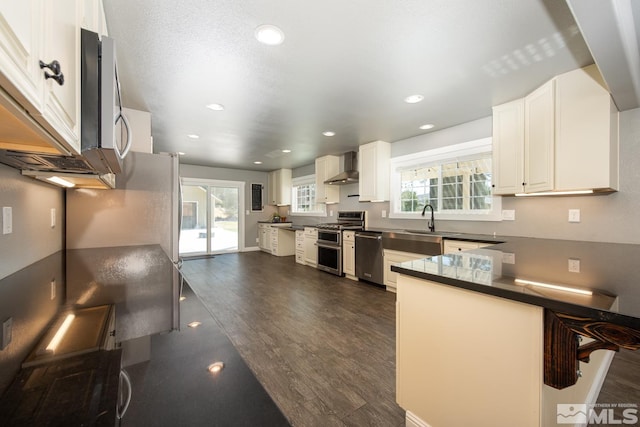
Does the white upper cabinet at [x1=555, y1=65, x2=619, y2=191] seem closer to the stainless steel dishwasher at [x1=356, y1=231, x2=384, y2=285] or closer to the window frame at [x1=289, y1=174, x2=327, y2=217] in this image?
the stainless steel dishwasher at [x1=356, y1=231, x2=384, y2=285]

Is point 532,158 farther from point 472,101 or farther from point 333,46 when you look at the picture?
point 333,46

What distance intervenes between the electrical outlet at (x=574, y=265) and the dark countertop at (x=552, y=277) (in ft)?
0.07

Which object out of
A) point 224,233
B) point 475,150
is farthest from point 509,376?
point 224,233

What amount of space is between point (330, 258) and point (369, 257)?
949mm

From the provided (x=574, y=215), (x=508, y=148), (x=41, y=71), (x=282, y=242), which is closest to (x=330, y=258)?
(x=282, y=242)

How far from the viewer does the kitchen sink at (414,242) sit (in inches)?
126

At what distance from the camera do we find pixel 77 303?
891 mm

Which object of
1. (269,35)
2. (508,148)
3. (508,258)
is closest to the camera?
(508,258)

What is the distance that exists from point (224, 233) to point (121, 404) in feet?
23.6

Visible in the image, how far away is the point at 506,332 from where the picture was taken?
40.3 inches

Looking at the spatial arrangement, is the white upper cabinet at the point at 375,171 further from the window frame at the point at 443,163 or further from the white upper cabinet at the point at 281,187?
the white upper cabinet at the point at 281,187

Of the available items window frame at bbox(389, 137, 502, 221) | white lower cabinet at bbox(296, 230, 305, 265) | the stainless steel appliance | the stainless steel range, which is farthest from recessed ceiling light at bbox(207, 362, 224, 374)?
white lower cabinet at bbox(296, 230, 305, 265)

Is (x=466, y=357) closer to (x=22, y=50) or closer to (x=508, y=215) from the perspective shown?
(x=22, y=50)

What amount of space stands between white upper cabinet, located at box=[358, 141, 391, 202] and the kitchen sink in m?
0.83
